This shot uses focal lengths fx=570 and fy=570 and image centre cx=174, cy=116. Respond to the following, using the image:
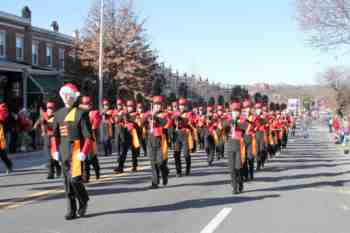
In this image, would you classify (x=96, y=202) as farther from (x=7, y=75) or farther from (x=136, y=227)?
(x=7, y=75)

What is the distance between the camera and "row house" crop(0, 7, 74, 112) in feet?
114

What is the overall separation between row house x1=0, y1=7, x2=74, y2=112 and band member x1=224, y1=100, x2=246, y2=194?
72.1 ft

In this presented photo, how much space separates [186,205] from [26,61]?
30.0 metres

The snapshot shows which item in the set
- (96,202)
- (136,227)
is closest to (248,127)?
(96,202)

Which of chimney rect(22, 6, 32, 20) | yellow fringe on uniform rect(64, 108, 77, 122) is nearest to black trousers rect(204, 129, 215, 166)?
yellow fringe on uniform rect(64, 108, 77, 122)

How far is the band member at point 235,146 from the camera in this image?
1178 cm

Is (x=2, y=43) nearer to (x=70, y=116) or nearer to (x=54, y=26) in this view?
(x=54, y=26)

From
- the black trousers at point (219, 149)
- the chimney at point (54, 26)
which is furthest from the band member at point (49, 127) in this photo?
the chimney at point (54, 26)

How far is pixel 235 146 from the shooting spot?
11.9 meters

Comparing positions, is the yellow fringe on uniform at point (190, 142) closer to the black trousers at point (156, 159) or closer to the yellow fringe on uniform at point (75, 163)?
the black trousers at point (156, 159)

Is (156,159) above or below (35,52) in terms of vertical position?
below

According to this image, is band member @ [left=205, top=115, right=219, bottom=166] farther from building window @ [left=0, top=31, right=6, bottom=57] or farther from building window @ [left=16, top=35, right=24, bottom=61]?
building window @ [left=16, top=35, right=24, bottom=61]

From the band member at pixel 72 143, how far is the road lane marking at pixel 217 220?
2.02 metres

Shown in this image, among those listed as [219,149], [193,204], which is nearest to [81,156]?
[193,204]
